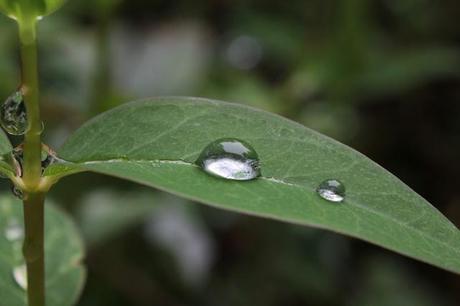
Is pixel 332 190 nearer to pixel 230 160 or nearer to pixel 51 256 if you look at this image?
pixel 230 160

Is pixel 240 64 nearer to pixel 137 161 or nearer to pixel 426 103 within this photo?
pixel 426 103

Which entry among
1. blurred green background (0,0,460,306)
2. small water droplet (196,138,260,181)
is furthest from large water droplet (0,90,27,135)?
blurred green background (0,0,460,306)

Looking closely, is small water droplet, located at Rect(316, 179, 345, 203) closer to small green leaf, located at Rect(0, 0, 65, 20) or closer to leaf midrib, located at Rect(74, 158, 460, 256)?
leaf midrib, located at Rect(74, 158, 460, 256)

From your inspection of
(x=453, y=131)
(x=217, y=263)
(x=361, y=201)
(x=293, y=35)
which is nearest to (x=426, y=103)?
(x=453, y=131)

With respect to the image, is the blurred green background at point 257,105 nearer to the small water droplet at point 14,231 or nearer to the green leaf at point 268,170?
the small water droplet at point 14,231

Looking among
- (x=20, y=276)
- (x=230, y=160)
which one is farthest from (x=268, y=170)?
(x=20, y=276)
